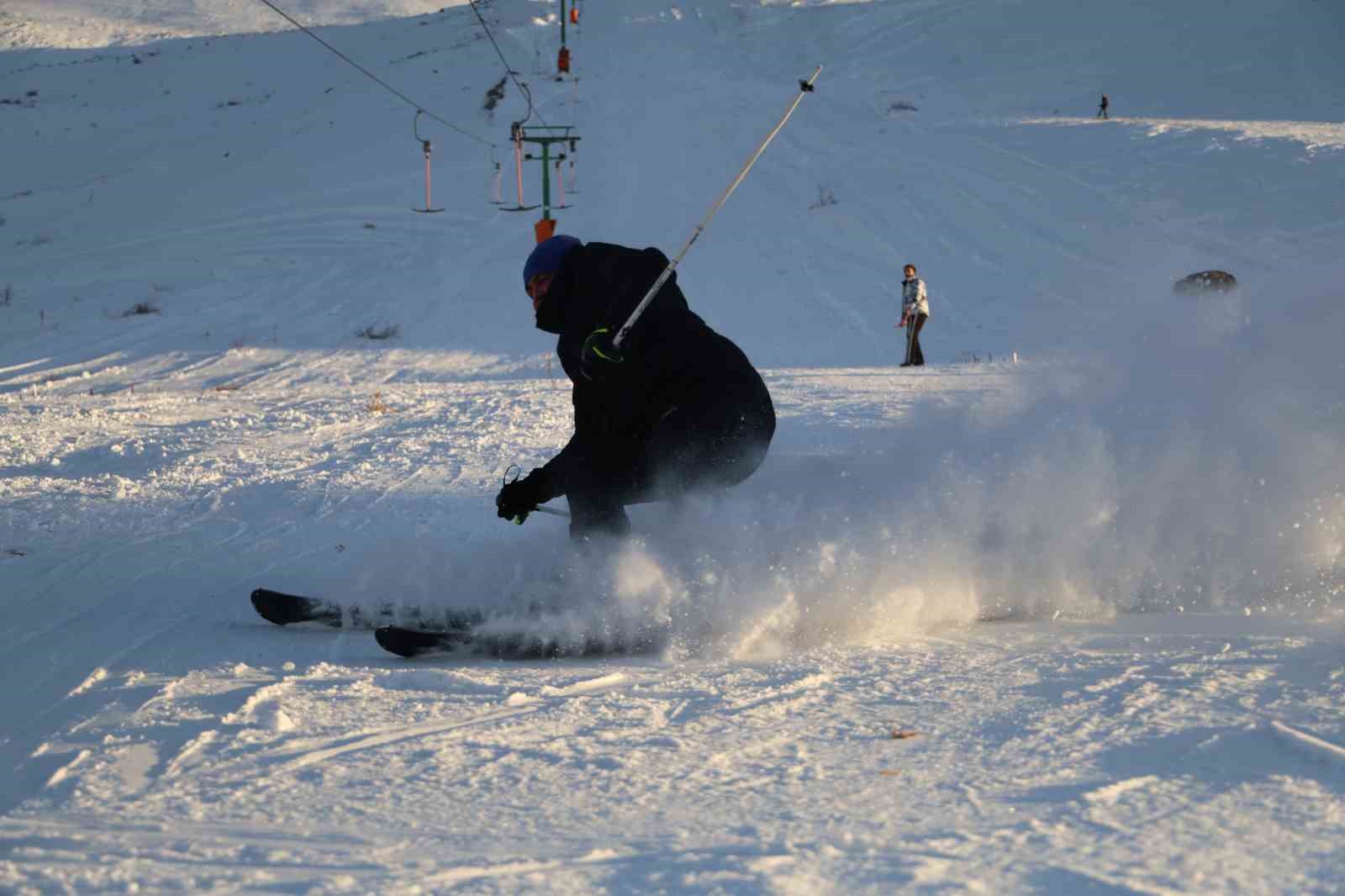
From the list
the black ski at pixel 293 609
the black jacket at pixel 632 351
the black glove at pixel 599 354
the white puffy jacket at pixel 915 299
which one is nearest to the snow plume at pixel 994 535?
the black ski at pixel 293 609

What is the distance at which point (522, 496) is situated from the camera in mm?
5465

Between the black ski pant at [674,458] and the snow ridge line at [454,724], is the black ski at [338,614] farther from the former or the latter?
the snow ridge line at [454,724]

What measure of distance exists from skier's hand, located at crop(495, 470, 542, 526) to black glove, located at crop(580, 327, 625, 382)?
0.73m

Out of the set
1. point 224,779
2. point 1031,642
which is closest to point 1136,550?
point 1031,642

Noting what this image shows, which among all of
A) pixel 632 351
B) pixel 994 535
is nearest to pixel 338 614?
pixel 632 351

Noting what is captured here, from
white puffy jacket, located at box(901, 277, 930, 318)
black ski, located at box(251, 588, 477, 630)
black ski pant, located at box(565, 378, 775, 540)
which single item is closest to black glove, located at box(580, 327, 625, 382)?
black ski pant, located at box(565, 378, 775, 540)

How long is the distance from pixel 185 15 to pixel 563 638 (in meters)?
98.0

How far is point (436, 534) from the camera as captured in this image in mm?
7004

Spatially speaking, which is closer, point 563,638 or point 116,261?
point 563,638

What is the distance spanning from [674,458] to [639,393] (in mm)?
330

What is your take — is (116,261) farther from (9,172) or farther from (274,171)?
(9,172)

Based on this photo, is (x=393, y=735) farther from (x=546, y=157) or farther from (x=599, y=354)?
(x=546, y=157)

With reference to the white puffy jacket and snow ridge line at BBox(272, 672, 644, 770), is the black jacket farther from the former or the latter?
the white puffy jacket

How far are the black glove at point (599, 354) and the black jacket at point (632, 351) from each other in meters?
0.07
